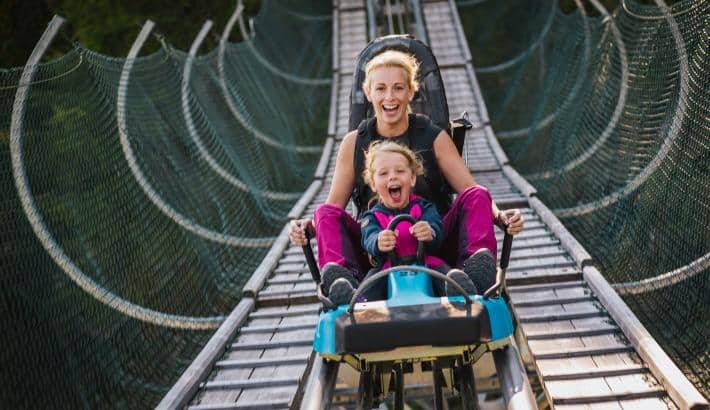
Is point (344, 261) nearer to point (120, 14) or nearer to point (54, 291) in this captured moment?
point (54, 291)

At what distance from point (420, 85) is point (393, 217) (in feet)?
4.15

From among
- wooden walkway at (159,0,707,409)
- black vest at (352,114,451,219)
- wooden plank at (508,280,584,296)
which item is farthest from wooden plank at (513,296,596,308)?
black vest at (352,114,451,219)

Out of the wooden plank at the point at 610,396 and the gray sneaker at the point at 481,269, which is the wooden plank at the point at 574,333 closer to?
the wooden plank at the point at 610,396

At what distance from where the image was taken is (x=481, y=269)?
7.36 ft

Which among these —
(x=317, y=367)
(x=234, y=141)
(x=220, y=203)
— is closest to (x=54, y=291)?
(x=317, y=367)

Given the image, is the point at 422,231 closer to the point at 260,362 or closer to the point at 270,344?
the point at 260,362

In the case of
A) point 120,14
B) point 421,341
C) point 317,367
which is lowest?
point 421,341

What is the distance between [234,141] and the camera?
559 centimetres

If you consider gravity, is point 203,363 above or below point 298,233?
above

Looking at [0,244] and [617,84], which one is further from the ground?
[617,84]

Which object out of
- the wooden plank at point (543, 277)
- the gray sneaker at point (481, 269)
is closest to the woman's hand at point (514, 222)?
the gray sneaker at point (481, 269)

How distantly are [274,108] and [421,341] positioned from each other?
5.00 m

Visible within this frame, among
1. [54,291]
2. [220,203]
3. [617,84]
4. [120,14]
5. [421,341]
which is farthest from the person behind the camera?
[120,14]

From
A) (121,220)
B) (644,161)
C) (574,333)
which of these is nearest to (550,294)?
(574,333)
